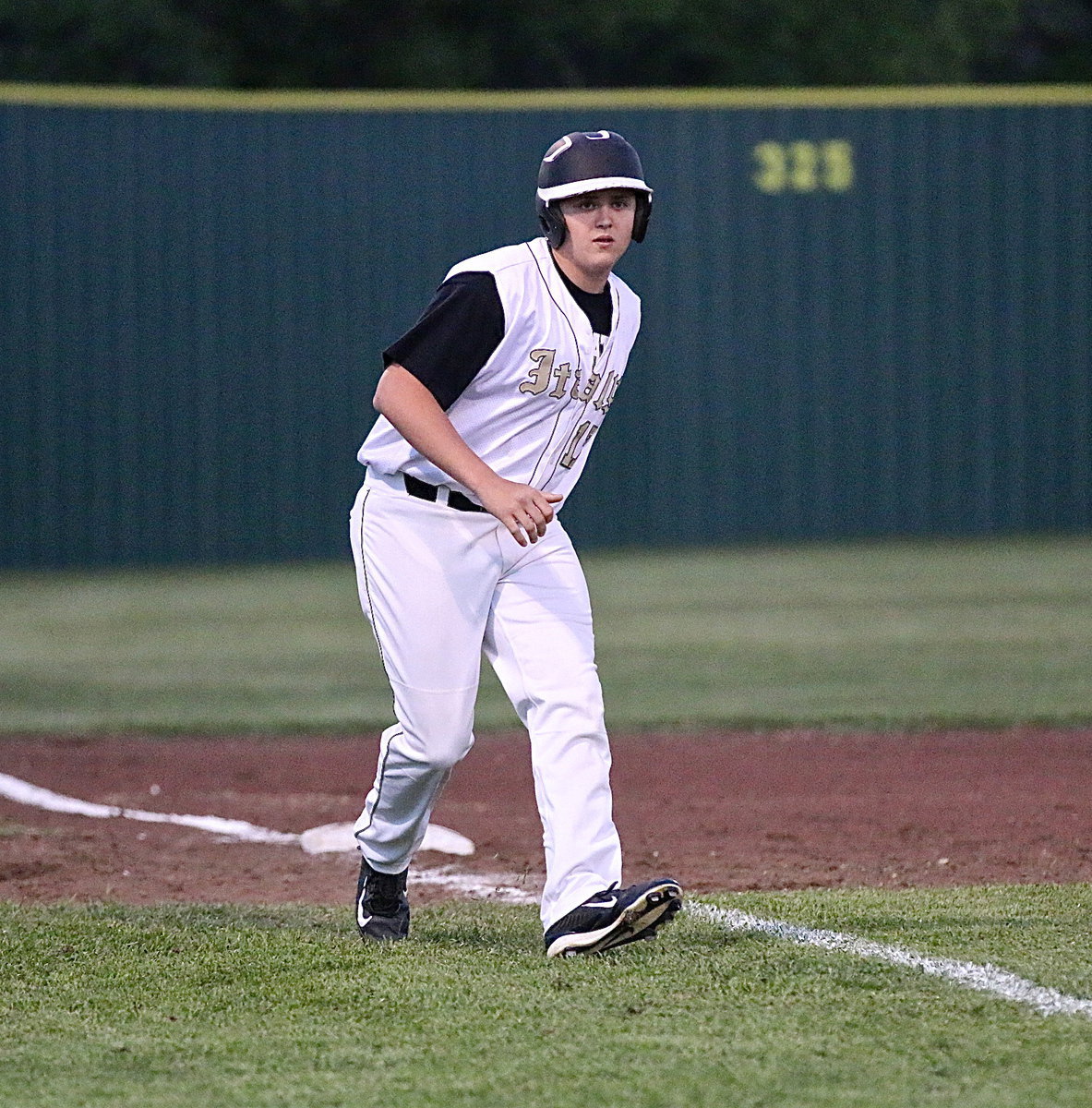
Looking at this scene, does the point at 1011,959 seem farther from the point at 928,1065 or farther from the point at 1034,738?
the point at 1034,738

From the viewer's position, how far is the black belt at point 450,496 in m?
3.81

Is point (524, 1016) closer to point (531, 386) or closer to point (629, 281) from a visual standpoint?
point (531, 386)

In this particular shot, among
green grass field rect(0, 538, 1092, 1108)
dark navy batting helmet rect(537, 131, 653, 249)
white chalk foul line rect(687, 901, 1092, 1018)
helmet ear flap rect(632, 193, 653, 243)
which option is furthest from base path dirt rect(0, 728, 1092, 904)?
dark navy batting helmet rect(537, 131, 653, 249)

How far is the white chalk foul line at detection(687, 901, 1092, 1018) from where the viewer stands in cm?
326

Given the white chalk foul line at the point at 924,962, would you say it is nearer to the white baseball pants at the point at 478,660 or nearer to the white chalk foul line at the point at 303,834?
the white baseball pants at the point at 478,660

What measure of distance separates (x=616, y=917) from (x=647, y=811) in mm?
2319

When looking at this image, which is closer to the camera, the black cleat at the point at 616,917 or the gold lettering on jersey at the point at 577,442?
the black cleat at the point at 616,917

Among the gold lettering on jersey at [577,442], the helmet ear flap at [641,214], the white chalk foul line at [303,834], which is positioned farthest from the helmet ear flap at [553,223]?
the white chalk foul line at [303,834]

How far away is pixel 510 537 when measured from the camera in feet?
12.6

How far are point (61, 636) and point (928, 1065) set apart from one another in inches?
340

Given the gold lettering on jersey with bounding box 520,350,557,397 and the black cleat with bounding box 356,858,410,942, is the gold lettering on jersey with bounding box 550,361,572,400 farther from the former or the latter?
the black cleat with bounding box 356,858,410,942

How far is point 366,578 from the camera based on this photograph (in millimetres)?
3883

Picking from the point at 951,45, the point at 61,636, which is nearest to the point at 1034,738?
the point at 61,636

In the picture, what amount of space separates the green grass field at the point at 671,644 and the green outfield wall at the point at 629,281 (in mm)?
722
